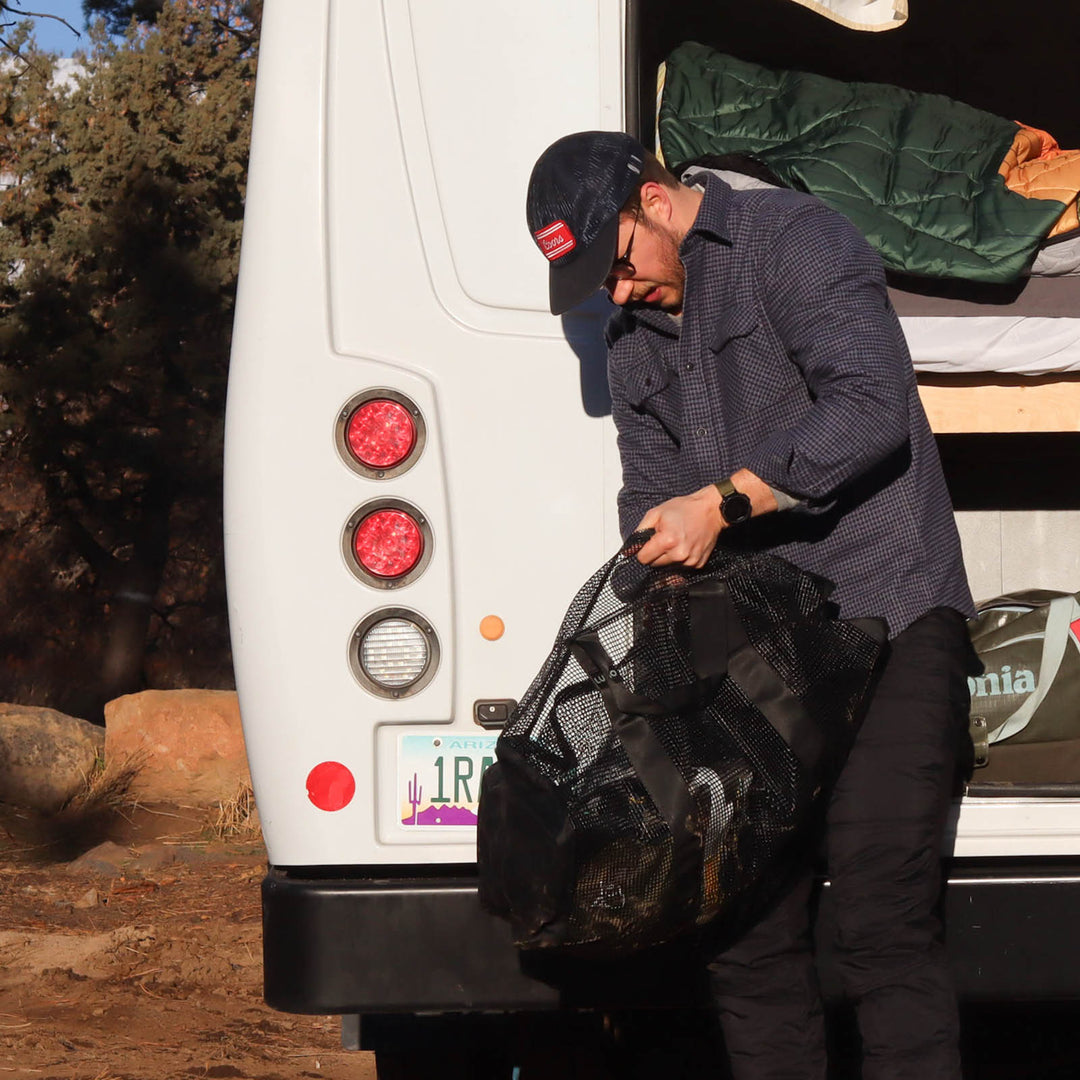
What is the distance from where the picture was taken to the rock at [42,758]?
744cm

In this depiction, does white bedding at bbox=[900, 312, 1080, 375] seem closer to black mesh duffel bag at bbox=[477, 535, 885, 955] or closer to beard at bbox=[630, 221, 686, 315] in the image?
beard at bbox=[630, 221, 686, 315]

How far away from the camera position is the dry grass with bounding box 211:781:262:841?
22.8 feet

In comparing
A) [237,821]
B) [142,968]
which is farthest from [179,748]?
[142,968]

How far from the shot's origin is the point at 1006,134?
3.58 meters

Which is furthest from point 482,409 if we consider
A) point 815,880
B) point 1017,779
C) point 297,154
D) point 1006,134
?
point 1006,134

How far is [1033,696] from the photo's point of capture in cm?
311

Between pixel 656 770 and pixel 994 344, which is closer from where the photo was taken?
pixel 656 770

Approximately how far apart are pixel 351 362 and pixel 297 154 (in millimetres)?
385

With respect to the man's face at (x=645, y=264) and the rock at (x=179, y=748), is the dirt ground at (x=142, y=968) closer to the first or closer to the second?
the rock at (x=179, y=748)

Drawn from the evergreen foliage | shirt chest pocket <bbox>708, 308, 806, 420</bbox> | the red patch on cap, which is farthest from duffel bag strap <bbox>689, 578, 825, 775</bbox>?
the evergreen foliage

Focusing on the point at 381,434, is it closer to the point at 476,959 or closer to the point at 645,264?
the point at 645,264

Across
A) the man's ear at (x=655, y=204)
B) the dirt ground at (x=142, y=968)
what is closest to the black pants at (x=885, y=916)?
the man's ear at (x=655, y=204)

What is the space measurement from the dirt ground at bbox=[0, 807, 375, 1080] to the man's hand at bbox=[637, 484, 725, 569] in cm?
215

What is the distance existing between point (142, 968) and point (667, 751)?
10.3 ft
